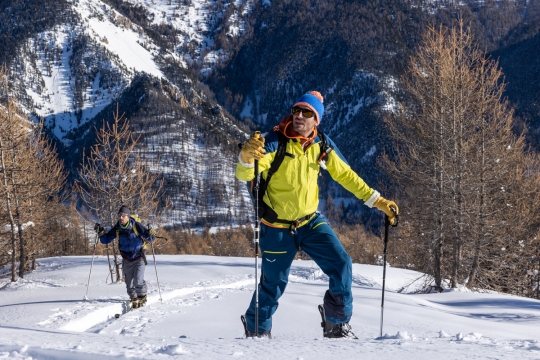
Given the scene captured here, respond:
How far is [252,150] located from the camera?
332 cm

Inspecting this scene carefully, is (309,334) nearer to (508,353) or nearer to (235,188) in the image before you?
(508,353)

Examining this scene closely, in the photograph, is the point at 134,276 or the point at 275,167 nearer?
the point at 275,167

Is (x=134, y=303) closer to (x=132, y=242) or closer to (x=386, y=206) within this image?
(x=132, y=242)

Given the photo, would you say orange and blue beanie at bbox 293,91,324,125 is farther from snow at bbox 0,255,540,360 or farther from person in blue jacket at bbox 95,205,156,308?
person in blue jacket at bbox 95,205,156,308

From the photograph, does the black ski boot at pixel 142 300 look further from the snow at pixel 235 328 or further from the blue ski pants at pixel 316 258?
the blue ski pants at pixel 316 258

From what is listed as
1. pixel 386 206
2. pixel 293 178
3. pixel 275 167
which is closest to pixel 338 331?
pixel 386 206

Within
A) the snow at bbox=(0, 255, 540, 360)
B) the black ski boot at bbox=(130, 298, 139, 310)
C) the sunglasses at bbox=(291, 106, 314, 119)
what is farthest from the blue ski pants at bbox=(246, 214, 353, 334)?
the black ski boot at bbox=(130, 298, 139, 310)

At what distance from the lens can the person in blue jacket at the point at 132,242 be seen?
7.56 m

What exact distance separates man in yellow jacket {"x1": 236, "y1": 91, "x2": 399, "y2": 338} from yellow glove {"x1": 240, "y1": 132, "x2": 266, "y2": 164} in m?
0.12

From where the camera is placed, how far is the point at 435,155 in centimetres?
1322

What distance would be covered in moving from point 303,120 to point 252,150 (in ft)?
1.88

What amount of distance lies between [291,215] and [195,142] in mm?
152828

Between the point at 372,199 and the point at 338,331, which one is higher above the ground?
the point at 372,199

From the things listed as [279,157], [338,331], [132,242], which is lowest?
[338,331]
